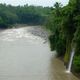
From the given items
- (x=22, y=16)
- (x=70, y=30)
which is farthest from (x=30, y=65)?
(x=22, y=16)

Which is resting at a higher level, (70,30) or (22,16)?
(70,30)

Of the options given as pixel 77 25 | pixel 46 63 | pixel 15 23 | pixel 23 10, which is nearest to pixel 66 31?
pixel 77 25

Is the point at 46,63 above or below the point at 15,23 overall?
above

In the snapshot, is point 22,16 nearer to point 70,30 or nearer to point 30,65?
point 30,65

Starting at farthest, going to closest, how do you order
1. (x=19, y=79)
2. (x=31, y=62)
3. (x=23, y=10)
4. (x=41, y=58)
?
(x=23, y=10)
(x=41, y=58)
(x=31, y=62)
(x=19, y=79)

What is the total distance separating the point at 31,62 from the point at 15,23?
64.2 metres

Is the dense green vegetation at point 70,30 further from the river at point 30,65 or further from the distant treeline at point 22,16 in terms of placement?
the distant treeline at point 22,16

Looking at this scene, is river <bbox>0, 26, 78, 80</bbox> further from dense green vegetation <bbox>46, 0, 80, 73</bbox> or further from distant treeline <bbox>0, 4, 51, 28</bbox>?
distant treeline <bbox>0, 4, 51, 28</bbox>

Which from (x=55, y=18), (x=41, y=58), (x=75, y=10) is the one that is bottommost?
(x=41, y=58)

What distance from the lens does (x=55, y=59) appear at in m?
31.8

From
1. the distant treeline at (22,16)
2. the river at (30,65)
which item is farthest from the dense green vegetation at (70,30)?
the distant treeline at (22,16)

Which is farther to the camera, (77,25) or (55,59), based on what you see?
(55,59)

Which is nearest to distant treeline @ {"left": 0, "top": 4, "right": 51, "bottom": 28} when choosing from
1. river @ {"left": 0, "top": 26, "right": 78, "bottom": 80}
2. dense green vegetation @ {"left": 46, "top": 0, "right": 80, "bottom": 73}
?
river @ {"left": 0, "top": 26, "right": 78, "bottom": 80}

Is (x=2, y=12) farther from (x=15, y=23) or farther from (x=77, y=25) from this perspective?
(x=77, y=25)
